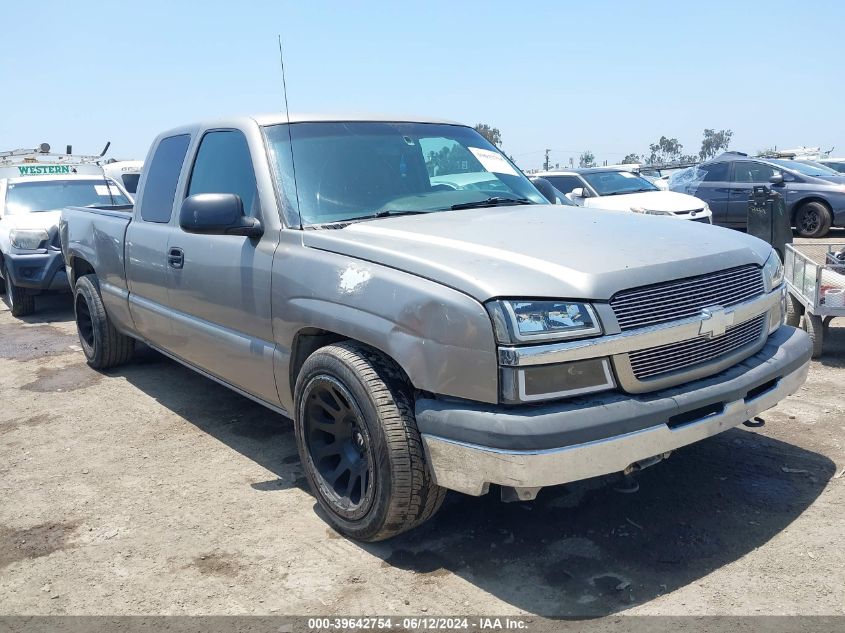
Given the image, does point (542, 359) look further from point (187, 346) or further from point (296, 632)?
point (187, 346)

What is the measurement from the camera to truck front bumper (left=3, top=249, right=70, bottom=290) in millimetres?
8781

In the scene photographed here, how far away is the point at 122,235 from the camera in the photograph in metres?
5.28

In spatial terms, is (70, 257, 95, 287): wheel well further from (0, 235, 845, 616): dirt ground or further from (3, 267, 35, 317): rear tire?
(3, 267, 35, 317): rear tire

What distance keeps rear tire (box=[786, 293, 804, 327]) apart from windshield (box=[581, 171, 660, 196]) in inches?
276

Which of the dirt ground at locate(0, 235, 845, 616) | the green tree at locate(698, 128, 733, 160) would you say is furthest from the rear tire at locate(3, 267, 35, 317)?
the green tree at locate(698, 128, 733, 160)

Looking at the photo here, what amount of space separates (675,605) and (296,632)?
1354mm

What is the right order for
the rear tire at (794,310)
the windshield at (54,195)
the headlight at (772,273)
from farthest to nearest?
the windshield at (54,195) → the rear tire at (794,310) → the headlight at (772,273)

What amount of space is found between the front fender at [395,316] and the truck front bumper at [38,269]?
6.25 metres

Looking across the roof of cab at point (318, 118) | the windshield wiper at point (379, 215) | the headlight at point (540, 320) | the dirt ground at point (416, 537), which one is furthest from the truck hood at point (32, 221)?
the headlight at point (540, 320)

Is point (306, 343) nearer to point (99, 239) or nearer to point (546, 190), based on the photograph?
point (546, 190)

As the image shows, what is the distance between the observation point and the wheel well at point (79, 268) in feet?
21.2

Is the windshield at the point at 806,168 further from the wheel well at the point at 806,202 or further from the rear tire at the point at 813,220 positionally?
the rear tire at the point at 813,220

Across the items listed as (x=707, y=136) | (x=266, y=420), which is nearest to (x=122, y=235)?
(x=266, y=420)

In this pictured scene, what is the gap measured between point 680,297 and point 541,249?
1.86ft
